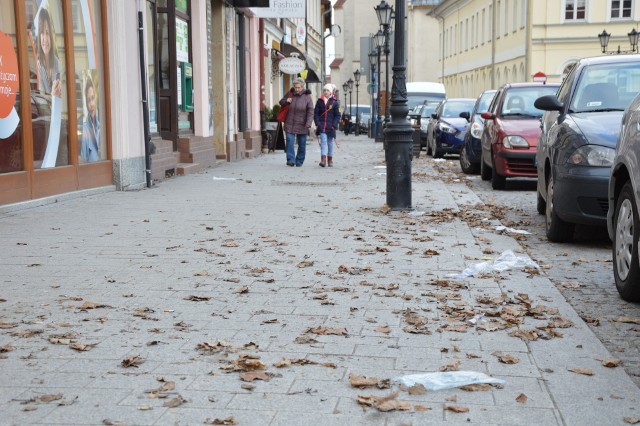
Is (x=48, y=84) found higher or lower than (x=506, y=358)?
higher

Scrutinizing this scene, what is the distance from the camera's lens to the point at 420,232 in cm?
992

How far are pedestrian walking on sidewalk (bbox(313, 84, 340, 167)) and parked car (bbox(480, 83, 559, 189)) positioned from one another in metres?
4.95

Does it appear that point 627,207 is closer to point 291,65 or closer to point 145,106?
point 145,106

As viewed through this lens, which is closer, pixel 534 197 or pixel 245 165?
pixel 534 197

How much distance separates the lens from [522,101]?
657 inches

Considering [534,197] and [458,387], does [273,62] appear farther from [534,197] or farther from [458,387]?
[458,387]

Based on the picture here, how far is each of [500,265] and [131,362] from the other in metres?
3.78

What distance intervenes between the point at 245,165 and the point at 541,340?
16851 mm

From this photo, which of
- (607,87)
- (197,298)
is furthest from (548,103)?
(197,298)

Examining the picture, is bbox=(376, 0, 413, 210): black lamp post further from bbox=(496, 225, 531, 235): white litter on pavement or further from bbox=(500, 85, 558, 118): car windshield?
bbox=(500, 85, 558, 118): car windshield

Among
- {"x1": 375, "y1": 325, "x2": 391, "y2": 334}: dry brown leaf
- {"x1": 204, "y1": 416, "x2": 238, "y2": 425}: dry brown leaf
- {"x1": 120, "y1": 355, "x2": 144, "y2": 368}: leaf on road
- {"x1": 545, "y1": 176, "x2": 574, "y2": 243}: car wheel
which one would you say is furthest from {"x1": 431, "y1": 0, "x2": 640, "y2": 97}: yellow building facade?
{"x1": 204, "y1": 416, "x2": 238, "y2": 425}: dry brown leaf

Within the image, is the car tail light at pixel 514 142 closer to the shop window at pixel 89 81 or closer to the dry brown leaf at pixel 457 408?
the shop window at pixel 89 81

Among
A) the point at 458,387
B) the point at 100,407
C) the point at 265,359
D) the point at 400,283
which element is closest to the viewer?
the point at 100,407

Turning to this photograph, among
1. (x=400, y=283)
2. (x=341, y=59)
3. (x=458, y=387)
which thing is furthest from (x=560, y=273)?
(x=341, y=59)
